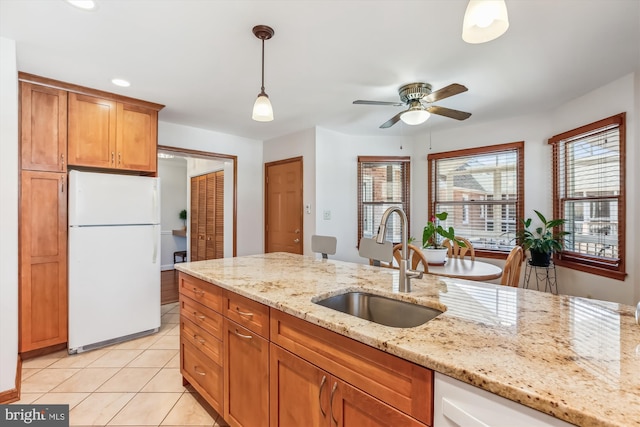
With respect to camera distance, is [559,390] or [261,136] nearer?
[559,390]

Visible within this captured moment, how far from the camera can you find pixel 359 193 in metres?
4.42

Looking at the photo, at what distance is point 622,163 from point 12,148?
4.77 metres

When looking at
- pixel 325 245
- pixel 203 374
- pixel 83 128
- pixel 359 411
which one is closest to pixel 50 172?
pixel 83 128

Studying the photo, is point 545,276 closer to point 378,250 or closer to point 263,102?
point 378,250

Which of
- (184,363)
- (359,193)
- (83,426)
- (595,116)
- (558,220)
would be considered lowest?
(83,426)

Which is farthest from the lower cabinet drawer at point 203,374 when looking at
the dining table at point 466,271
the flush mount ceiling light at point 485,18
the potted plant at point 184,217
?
the potted plant at point 184,217

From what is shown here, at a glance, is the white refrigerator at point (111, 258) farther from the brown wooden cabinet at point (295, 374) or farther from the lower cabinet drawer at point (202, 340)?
the brown wooden cabinet at point (295, 374)

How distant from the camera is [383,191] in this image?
4.51 m

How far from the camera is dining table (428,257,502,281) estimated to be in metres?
2.51

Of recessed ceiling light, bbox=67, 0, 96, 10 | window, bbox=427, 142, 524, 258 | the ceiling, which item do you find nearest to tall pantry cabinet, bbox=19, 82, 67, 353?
the ceiling

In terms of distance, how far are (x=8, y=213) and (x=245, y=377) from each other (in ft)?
6.50

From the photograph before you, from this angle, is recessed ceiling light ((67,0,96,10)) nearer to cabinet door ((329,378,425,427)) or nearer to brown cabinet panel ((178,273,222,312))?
brown cabinet panel ((178,273,222,312))

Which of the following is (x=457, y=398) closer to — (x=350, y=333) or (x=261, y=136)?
(x=350, y=333)

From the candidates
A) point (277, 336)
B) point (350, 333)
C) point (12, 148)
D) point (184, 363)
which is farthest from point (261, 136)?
point (350, 333)
